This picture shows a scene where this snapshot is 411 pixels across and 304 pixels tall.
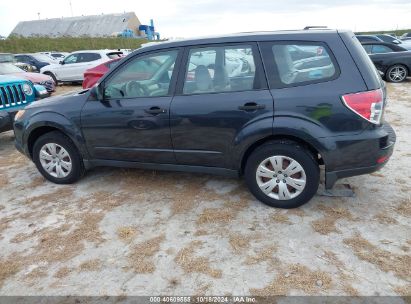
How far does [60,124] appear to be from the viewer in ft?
13.9

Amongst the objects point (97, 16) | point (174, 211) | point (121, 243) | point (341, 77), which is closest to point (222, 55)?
point (341, 77)

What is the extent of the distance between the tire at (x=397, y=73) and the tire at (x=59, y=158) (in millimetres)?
11103

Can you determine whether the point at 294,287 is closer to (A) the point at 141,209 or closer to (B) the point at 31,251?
(A) the point at 141,209

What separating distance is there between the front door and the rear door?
6.2 inches

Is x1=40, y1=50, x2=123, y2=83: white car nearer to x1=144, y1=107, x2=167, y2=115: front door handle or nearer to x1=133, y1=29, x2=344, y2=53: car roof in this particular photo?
x1=133, y1=29, x2=344, y2=53: car roof

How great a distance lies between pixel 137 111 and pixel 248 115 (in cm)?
126

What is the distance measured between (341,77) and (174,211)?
2129 mm

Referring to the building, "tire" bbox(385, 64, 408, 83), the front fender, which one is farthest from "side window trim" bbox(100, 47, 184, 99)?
the building

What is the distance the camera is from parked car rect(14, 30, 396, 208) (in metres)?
3.18

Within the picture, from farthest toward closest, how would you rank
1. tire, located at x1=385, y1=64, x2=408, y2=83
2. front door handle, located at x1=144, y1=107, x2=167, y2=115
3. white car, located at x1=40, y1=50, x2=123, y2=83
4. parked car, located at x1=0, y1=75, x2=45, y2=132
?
white car, located at x1=40, y1=50, x2=123, y2=83 < tire, located at x1=385, y1=64, x2=408, y2=83 < parked car, located at x1=0, y1=75, x2=45, y2=132 < front door handle, located at x1=144, y1=107, x2=167, y2=115

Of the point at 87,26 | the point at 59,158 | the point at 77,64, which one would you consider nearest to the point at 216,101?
the point at 59,158

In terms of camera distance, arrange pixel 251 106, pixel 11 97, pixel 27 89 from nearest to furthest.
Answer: pixel 251 106
pixel 11 97
pixel 27 89

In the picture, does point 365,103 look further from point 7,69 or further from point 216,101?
point 7,69

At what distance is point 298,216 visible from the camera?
11.3ft
